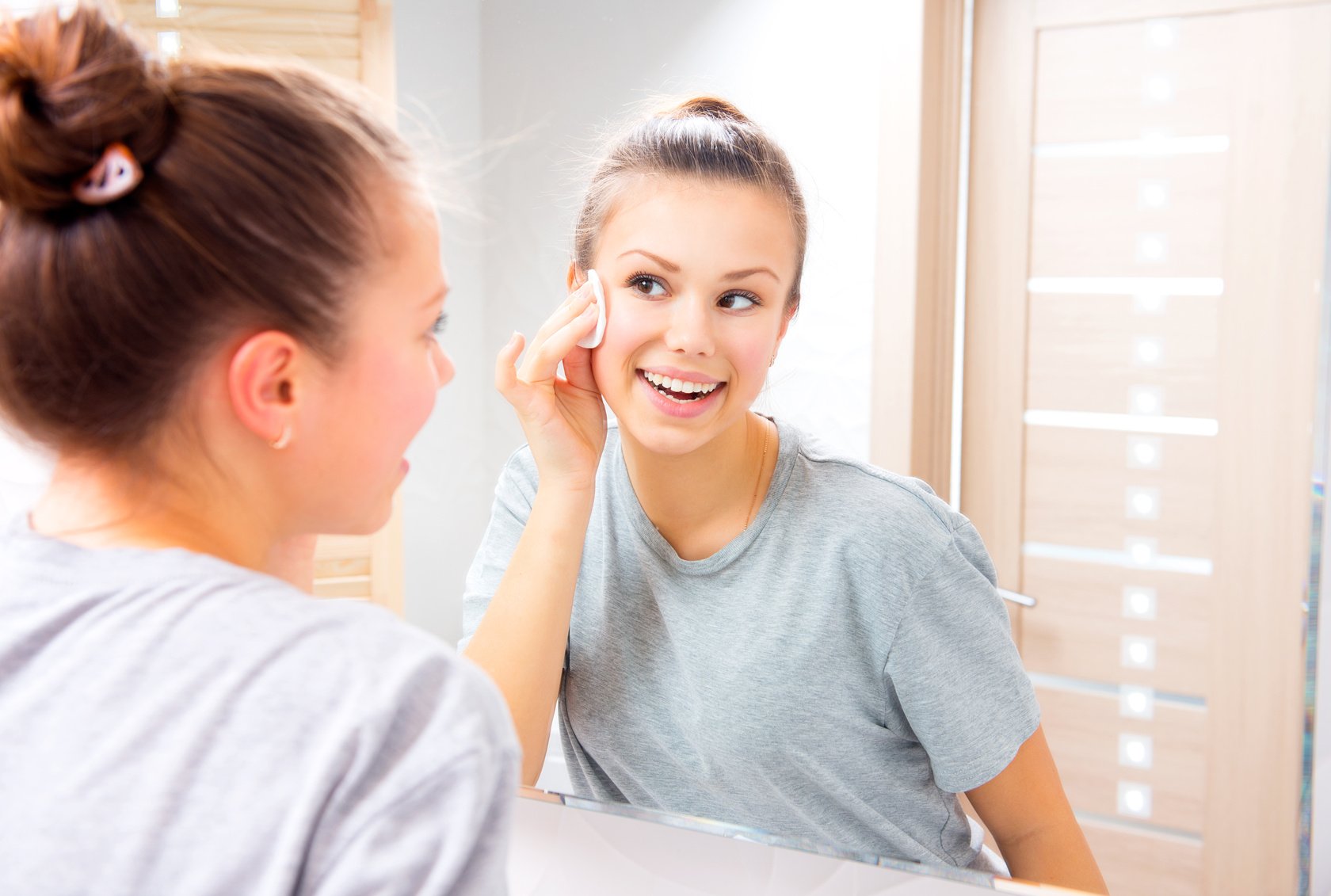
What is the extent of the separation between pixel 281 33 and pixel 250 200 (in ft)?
1.74

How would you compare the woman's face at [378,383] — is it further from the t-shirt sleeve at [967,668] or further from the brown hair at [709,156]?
the t-shirt sleeve at [967,668]

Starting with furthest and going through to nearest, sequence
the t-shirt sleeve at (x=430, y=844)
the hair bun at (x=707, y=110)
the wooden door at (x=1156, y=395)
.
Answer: the hair bun at (x=707, y=110)
the wooden door at (x=1156, y=395)
the t-shirt sleeve at (x=430, y=844)

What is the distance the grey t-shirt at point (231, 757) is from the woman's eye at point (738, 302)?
1.21 ft

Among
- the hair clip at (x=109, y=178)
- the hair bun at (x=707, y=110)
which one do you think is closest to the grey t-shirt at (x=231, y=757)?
the hair clip at (x=109, y=178)

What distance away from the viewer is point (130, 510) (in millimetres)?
429

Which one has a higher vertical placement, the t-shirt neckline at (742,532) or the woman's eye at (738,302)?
the woman's eye at (738,302)

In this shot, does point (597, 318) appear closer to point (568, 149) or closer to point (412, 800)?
point (568, 149)

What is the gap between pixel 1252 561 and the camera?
25.1 inches

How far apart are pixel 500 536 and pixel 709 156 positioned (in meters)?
0.33

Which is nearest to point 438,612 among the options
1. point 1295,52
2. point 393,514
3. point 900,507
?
point 393,514

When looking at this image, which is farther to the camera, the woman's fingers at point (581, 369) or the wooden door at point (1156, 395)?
the woman's fingers at point (581, 369)

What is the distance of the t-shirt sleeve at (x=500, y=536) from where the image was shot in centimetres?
81

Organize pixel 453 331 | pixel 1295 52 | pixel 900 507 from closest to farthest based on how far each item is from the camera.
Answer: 1. pixel 1295 52
2. pixel 900 507
3. pixel 453 331

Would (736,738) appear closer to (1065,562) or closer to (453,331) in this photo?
(1065,562)
